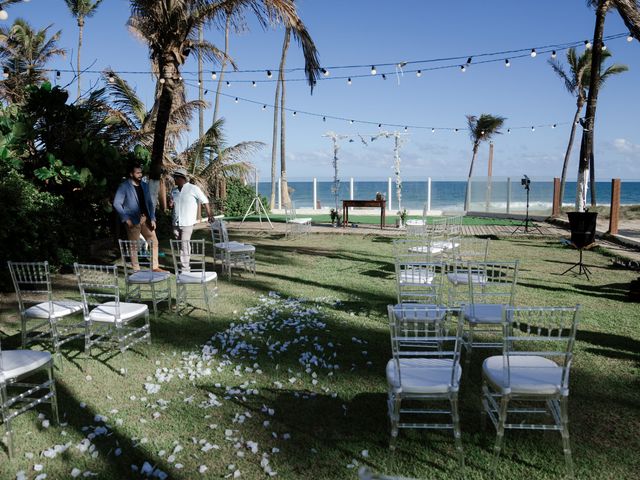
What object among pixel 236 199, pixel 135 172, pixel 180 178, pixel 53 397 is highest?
pixel 135 172

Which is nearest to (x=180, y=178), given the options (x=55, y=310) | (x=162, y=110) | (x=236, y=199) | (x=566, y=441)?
(x=162, y=110)

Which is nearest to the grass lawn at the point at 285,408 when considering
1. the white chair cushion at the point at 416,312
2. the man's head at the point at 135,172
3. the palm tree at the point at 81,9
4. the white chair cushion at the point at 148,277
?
the white chair cushion at the point at 148,277

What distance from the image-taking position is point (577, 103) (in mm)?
25062

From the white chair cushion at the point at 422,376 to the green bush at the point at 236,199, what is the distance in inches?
789

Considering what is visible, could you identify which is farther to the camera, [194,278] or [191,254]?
[191,254]

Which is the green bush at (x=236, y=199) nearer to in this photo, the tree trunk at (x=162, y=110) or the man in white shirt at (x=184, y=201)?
the tree trunk at (x=162, y=110)

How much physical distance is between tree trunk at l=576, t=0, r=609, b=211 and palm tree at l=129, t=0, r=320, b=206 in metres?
8.71

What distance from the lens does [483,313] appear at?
186 inches

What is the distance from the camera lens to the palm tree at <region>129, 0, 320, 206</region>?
347 inches

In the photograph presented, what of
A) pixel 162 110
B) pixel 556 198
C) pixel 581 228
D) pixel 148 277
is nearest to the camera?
pixel 148 277

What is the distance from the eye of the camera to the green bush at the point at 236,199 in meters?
23.0

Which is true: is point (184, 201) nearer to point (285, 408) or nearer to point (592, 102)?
point (285, 408)

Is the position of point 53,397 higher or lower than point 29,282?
lower

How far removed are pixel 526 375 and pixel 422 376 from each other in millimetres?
681
